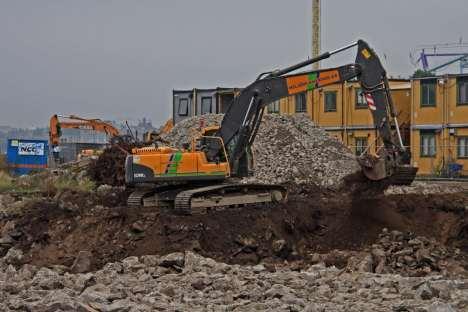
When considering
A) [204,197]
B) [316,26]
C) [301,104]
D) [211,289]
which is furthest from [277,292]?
[316,26]

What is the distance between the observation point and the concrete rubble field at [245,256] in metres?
9.90

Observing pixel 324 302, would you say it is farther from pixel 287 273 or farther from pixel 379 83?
pixel 379 83

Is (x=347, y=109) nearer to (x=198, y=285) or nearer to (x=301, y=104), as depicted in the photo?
(x=301, y=104)

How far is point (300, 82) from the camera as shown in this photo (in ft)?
52.7

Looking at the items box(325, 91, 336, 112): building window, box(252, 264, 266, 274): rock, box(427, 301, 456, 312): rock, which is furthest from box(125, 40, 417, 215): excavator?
box(325, 91, 336, 112): building window

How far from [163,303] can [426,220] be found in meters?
7.15

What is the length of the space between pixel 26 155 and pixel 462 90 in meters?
22.7

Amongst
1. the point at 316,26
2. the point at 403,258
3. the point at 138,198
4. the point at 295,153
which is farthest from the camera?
the point at 316,26

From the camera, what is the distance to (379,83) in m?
15.7

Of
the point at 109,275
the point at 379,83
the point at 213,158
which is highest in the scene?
the point at 379,83

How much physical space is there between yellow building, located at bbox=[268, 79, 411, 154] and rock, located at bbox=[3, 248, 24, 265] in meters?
23.3

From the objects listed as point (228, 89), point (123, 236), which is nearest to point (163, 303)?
point (123, 236)

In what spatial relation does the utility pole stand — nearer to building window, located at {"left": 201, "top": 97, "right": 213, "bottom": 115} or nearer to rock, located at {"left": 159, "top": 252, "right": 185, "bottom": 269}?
building window, located at {"left": 201, "top": 97, "right": 213, "bottom": 115}

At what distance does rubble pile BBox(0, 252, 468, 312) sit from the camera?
9.45 m
